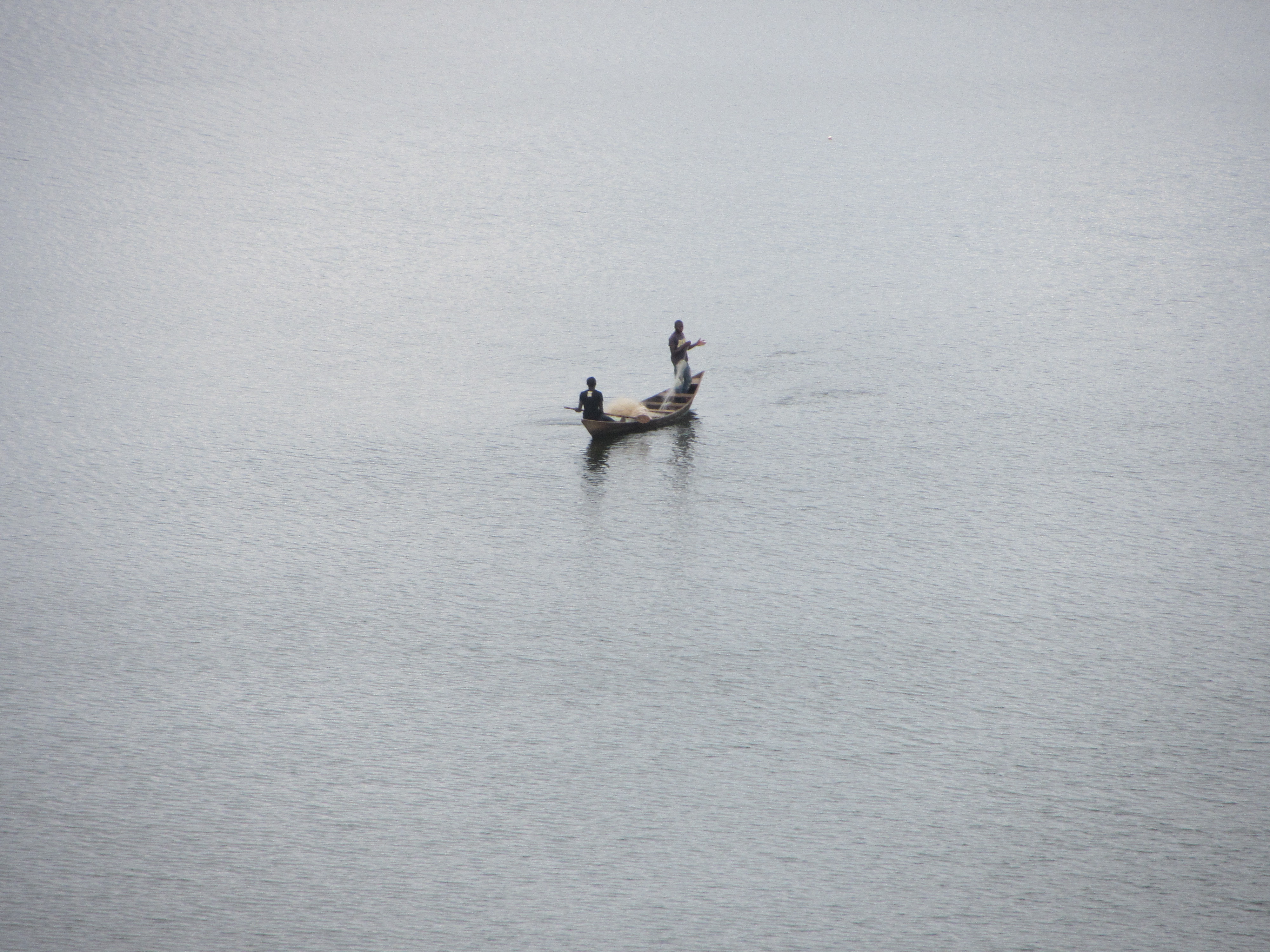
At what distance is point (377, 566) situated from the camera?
18.1m

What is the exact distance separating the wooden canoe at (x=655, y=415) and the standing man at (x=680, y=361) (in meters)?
0.09

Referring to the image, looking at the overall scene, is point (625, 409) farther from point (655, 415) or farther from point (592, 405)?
point (592, 405)

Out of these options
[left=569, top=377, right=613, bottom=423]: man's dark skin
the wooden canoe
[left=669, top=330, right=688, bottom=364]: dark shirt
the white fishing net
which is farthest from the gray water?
[left=669, top=330, right=688, bottom=364]: dark shirt

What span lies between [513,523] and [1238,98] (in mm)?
43730

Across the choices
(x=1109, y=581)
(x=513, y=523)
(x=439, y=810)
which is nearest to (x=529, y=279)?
(x=513, y=523)

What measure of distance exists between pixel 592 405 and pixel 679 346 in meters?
2.64

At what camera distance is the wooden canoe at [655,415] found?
22.1 m

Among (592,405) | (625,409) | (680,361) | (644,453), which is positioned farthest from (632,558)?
(680,361)

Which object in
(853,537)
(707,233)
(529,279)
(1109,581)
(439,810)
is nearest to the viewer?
(439,810)

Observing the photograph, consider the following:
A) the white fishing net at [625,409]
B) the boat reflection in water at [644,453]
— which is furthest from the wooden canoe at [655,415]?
the boat reflection in water at [644,453]

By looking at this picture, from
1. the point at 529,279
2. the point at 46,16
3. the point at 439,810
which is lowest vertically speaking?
the point at 439,810

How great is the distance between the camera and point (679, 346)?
23.5 meters

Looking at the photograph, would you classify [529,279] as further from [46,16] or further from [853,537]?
[46,16]

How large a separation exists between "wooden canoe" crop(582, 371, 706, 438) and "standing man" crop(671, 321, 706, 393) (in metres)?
0.09
